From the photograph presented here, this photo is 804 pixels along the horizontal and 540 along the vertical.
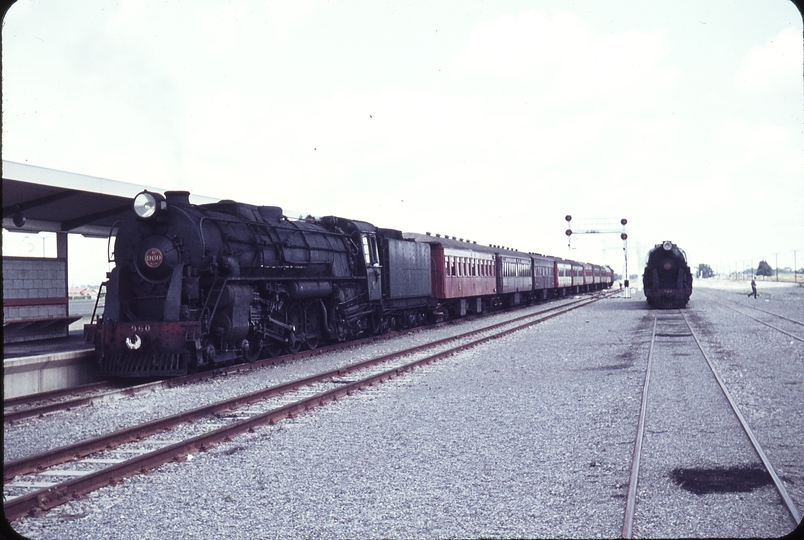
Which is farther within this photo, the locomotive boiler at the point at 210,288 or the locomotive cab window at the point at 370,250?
the locomotive cab window at the point at 370,250

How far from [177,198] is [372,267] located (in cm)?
763

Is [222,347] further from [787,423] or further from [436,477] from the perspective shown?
[787,423]

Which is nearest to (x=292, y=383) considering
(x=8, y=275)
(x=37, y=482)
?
(x=37, y=482)

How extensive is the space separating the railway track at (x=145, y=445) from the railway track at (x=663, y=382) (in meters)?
4.34

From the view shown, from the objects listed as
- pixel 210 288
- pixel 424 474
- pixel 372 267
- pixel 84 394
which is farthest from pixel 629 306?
pixel 424 474

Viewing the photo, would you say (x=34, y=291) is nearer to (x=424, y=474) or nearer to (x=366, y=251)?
(x=366, y=251)

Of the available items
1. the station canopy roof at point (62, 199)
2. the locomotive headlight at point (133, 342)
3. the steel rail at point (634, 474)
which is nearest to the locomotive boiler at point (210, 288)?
the locomotive headlight at point (133, 342)

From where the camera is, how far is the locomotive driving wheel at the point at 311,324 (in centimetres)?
1605

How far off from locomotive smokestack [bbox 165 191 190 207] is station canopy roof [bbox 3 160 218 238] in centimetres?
102

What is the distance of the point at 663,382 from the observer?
10.9m

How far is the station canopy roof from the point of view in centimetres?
1166

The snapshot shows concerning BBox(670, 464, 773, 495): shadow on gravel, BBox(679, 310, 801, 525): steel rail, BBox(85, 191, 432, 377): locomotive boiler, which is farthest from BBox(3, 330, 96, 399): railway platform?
BBox(679, 310, 801, 525): steel rail

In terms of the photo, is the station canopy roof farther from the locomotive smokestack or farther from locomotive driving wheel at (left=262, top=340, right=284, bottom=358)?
locomotive driving wheel at (left=262, top=340, right=284, bottom=358)

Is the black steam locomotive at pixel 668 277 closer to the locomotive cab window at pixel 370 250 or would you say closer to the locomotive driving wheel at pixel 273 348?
the locomotive cab window at pixel 370 250
